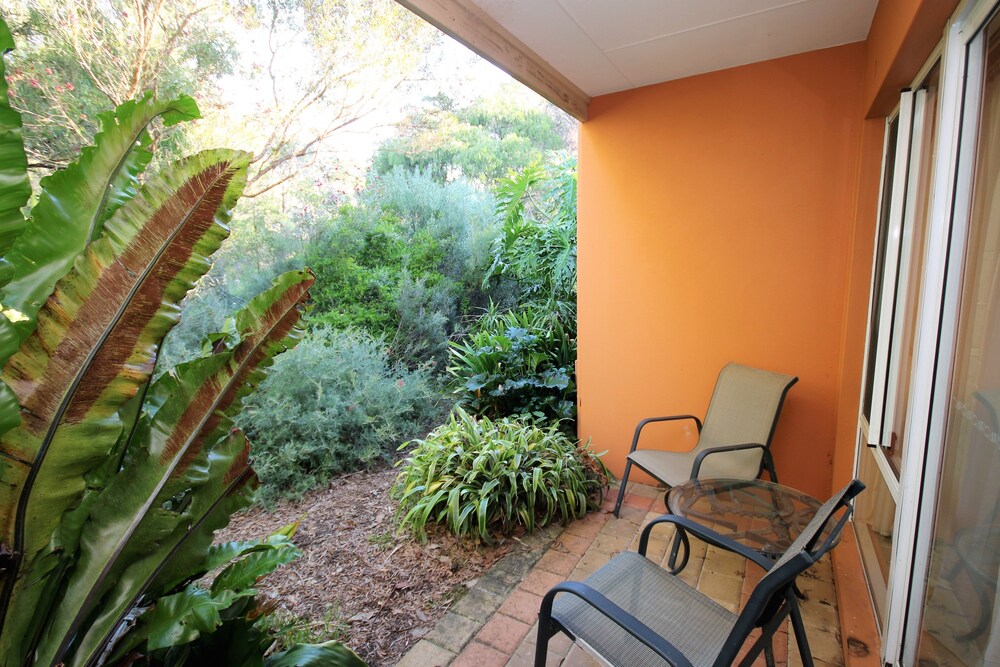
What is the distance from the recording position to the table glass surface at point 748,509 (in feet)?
6.48

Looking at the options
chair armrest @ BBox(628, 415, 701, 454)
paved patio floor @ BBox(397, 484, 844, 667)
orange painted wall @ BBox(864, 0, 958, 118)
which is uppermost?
orange painted wall @ BBox(864, 0, 958, 118)

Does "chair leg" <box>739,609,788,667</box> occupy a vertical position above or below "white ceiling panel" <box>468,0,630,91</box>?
below

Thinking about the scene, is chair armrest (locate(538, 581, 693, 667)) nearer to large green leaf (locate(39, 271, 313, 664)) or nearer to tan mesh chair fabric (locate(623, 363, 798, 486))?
large green leaf (locate(39, 271, 313, 664))

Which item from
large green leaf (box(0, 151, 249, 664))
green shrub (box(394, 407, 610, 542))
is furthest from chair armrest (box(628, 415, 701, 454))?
large green leaf (box(0, 151, 249, 664))

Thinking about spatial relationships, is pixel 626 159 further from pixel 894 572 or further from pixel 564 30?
pixel 894 572

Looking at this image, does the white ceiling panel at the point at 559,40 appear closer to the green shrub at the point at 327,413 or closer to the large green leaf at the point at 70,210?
the large green leaf at the point at 70,210

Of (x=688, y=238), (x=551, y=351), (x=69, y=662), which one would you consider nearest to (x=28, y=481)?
(x=69, y=662)

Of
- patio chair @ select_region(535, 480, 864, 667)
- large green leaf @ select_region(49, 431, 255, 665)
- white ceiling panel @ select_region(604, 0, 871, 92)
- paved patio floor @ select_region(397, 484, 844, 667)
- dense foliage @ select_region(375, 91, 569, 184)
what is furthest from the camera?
dense foliage @ select_region(375, 91, 569, 184)

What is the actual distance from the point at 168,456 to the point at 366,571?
1631 millimetres

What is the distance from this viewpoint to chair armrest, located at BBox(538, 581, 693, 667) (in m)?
1.24

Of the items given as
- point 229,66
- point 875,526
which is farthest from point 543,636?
point 229,66

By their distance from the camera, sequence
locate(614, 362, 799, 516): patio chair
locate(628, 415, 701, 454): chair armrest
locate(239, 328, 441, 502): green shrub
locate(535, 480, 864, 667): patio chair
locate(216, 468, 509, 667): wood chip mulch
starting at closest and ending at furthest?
locate(535, 480, 864, 667): patio chair
locate(216, 468, 509, 667): wood chip mulch
locate(614, 362, 799, 516): patio chair
locate(628, 415, 701, 454): chair armrest
locate(239, 328, 441, 502): green shrub

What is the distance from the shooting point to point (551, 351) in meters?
4.34

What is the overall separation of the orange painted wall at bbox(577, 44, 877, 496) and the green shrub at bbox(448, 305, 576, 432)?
475mm
